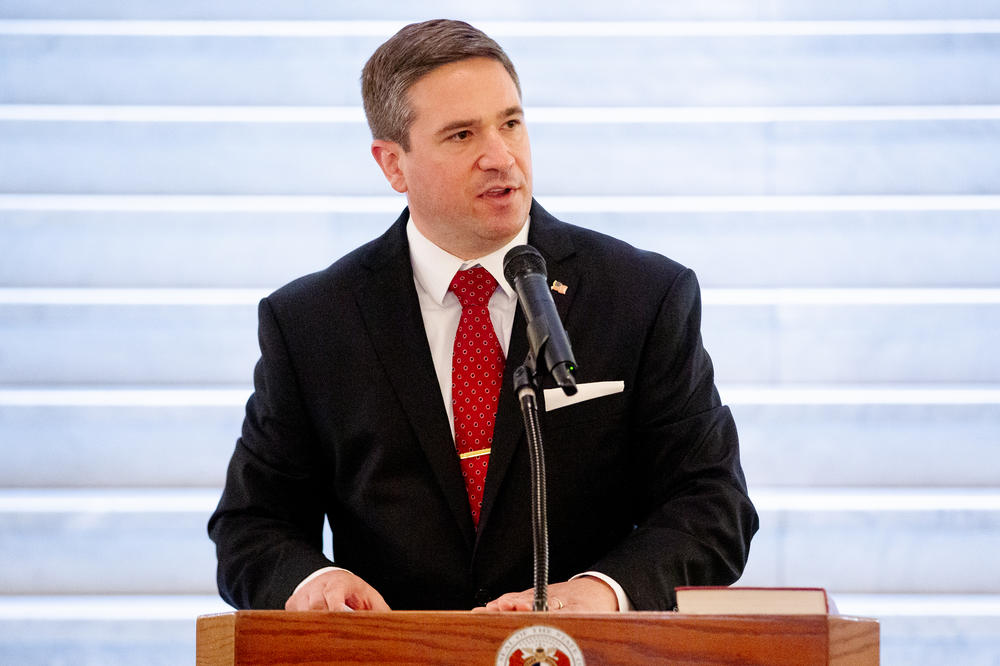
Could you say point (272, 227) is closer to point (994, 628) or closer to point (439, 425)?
point (439, 425)

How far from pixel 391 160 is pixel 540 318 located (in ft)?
3.30

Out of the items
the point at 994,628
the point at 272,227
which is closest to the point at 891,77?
the point at 994,628

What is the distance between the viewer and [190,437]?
2844 millimetres

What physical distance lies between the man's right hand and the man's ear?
82 cm

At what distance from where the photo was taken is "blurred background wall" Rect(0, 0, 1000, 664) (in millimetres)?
2789

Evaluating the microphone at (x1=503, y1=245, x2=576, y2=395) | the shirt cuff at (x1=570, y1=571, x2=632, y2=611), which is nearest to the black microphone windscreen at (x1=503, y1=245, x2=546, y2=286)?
the microphone at (x1=503, y1=245, x2=576, y2=395)

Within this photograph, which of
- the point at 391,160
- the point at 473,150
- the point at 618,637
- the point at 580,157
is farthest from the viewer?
the point at 580,157

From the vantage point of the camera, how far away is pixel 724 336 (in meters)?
2.83

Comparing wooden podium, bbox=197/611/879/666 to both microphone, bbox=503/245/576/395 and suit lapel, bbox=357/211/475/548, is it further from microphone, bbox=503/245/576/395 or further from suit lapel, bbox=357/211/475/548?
suit lapel, bbox=357/211/475/548

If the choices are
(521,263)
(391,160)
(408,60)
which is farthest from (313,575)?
(408,60)

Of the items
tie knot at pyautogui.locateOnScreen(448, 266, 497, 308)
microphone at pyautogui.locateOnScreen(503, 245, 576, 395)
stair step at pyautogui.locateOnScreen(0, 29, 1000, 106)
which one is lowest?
microphone at pyautogui.locateOnScreen(503, 245, 576, 395)

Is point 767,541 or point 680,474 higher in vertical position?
point 680,474

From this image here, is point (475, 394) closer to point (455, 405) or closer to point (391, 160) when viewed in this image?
point (455, 405)

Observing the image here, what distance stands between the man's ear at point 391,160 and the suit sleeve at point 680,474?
0.58m
